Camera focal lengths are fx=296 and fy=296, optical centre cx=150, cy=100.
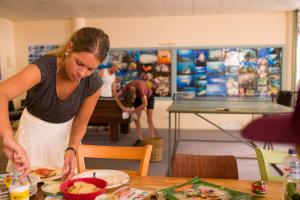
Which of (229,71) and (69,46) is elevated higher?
(229,71)

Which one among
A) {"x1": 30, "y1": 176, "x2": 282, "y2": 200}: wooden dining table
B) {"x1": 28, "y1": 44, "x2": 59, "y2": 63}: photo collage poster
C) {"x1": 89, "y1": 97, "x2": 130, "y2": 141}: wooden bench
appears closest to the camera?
{"x1": 30, "y1": 176, "x2": 282, "y2": 200}: wooden dining table

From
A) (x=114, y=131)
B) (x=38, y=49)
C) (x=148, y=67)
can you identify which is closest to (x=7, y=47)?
(x=38, y=49)

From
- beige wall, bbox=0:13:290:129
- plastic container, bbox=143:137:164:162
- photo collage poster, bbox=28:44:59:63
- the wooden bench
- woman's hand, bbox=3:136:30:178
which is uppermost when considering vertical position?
beige wall, bbox=0:13:290:129

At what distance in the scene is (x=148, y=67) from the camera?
6.62 metres

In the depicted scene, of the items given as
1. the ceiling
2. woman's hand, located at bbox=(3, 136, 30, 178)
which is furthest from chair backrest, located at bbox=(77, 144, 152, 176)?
the ceiling

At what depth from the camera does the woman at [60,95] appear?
4.28 ft

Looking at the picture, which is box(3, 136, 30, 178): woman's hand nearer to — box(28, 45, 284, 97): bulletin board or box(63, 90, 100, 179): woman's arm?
box(63, 90, 100, 179): woman's arm

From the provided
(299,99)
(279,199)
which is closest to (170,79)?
(279,199)

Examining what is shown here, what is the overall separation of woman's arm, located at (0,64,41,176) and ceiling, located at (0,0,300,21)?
4.31 m

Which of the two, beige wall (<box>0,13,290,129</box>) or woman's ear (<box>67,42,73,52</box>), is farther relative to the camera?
beige wall (<box>0,13,290,129</box>)

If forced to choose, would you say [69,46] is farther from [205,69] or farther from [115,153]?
[205,69]

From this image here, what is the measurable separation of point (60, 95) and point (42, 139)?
0.87ft

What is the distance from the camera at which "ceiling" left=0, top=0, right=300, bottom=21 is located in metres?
5.32

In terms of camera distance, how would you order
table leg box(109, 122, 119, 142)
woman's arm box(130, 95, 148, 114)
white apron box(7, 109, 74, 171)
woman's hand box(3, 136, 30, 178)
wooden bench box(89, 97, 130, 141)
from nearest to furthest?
1. woman's hand box(3, 136, 30, 178)
2. white apron box(7, 109, 74, 171)
3. woman's arm box(130, 95, 148, 114)
4. wooden bench box(89, 97, 130, 141)
5. table leg box(109, 122, 119, 142)
